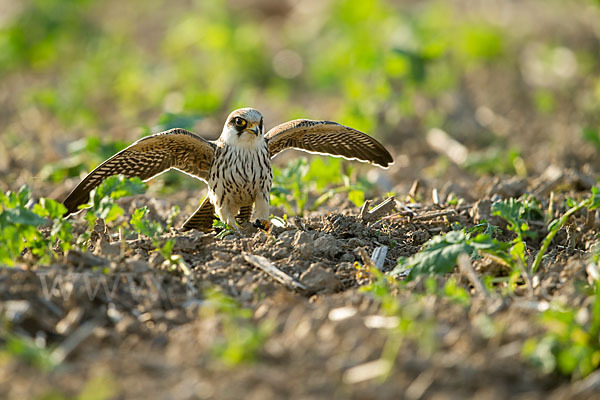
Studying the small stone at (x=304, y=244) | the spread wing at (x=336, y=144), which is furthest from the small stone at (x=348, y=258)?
the spread wing at (x=336, y=144)

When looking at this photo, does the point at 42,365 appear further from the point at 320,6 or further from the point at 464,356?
the point at 320,6

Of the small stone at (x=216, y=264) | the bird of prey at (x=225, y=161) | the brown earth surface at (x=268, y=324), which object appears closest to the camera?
the brown earth surface at (x=268, y=324)

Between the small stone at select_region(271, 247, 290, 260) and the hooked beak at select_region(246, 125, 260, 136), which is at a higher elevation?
the hooked beak at select_region(246, 125, 260, 136)

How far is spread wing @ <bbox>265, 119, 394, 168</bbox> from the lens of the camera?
23.4 ft

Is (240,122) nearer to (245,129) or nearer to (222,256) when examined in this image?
(245,129)

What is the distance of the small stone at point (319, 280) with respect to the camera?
16.3ft

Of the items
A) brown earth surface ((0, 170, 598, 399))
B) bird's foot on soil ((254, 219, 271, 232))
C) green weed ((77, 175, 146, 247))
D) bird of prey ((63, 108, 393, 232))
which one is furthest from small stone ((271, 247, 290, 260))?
green weed ((77, 175, 146, 247))

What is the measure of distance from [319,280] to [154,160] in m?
2.45

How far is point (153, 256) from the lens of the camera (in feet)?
16.9

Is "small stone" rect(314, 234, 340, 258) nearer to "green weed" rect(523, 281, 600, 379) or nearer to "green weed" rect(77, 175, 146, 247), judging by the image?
"green weed" rect(77, 175, 146, 247)

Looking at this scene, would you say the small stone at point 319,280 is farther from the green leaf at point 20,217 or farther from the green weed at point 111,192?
the green leaf at point 20,217

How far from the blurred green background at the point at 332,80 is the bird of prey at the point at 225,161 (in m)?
1.09

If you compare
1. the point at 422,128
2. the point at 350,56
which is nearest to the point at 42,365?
the point at 422,128

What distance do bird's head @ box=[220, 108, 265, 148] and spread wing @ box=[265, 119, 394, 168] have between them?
14.6 inches
